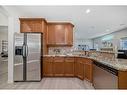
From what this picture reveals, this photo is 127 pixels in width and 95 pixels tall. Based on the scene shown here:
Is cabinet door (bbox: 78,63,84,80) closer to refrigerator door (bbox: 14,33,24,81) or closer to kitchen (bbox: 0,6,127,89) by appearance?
kitchen (bbox: 0,6,127,89)

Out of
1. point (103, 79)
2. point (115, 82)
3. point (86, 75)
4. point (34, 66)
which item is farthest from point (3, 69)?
point (115, 82)

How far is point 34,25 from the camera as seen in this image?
5.95m

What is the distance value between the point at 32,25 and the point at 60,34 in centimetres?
135

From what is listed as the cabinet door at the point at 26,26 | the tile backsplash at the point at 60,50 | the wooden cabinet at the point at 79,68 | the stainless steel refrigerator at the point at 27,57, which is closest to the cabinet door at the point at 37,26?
the cabinet door at the point at 26,26

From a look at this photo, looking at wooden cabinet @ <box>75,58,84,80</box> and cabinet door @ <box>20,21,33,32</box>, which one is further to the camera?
cabinet door @ <box>20,21,33,32</box>

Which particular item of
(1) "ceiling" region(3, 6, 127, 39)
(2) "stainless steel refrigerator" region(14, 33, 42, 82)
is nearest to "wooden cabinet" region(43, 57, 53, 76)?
(2) "stainless steel refrigerator" region(14, 33, 42, 82)

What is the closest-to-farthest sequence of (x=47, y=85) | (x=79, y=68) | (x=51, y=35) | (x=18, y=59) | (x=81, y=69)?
1. (x=47, y=85)
2. (x=18, y=59)
3. (x=81, y=69)
4. (x=79, y=68)
5. (x=51, y=35)

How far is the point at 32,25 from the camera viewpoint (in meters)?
5.96

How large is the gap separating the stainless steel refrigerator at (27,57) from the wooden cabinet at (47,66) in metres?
0.74

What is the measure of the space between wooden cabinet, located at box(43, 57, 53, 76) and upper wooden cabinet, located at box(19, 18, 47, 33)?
116cm

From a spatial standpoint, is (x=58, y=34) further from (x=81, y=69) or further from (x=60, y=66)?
(x=81, y=69)

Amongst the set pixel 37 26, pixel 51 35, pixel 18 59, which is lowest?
pixel 18 59

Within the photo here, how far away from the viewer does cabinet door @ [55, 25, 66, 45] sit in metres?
6.64

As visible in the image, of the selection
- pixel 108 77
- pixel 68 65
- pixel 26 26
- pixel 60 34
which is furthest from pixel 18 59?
pixel 108 77
